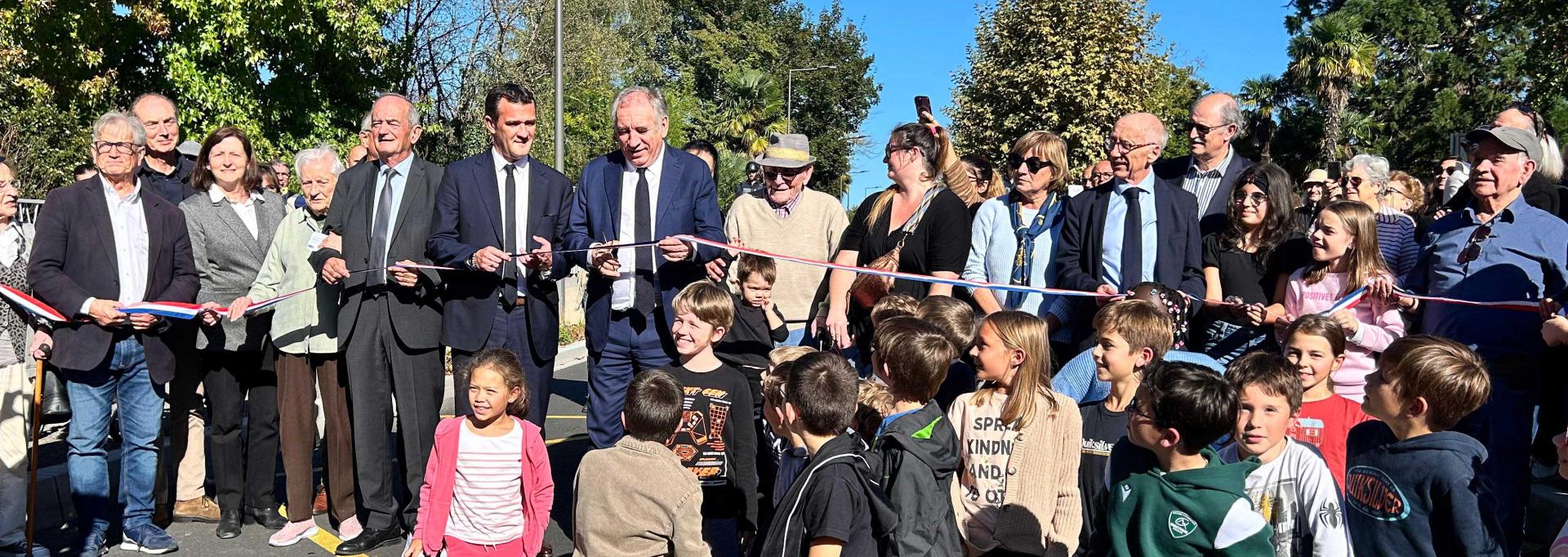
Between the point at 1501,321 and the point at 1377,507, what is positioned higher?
the point at 1501,321

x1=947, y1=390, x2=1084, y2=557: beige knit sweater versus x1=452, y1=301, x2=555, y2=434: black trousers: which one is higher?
x1=452, y1=301, x2=555, y2=434: black trousers

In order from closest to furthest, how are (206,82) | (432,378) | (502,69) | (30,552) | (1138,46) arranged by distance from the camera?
(30,552) < (432,378) < (206,82) < (502,69) < (1138,46)

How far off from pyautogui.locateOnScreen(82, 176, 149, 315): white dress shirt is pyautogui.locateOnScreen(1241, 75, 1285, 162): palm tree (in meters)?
40.7

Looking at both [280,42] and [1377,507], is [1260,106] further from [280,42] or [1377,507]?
[1377,507]

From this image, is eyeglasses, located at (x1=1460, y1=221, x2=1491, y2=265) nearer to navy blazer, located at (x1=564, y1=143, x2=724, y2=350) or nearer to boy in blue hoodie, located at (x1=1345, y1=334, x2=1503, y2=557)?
boy in blue hoodie, located at (x1=1345, y1=334, x2=1503, y2=557)

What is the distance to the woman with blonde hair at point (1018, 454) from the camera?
409cm

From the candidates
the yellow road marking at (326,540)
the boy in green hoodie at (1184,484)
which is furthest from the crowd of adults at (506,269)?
the boy in green hoodie at (1184,484)

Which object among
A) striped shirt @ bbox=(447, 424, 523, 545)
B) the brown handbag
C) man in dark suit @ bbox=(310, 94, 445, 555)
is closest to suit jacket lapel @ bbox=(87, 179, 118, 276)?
man in dark suit @ bbox=(310, 94, 445, 555)

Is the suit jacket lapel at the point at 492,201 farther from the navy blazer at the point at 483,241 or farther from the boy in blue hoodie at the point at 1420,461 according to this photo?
the boy in blue hoodie at the point at 1420,461

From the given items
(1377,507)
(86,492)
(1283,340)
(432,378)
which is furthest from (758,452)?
(86,492)

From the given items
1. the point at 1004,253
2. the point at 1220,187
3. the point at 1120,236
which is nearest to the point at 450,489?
the point at 1004,253

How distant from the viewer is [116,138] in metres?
5.56

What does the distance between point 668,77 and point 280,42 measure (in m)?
35.8

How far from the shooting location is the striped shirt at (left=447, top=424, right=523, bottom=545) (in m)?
4.74
